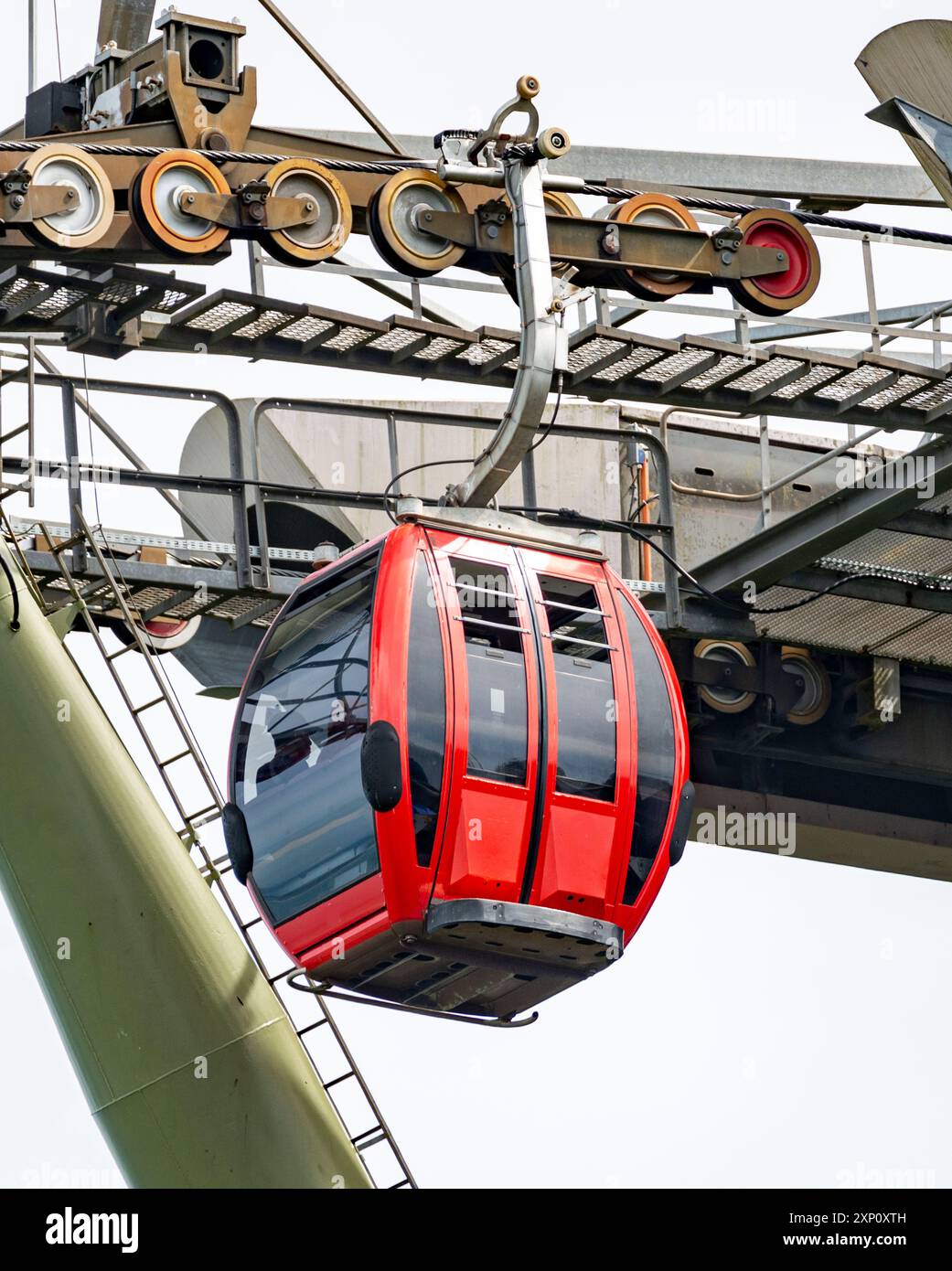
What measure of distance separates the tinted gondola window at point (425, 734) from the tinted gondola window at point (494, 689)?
0.58 ft

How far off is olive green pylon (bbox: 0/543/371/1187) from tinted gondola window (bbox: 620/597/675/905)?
3986 millimetres

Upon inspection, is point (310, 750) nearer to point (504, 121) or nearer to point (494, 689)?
point (494, 689)

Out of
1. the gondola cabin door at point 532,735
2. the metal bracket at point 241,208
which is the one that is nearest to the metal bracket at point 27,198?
the metal bracket at point 241,208

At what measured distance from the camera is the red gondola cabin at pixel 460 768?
54.3 ft

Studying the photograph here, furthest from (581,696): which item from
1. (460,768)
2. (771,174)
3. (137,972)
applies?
(771,174)

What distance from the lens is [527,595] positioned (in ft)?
56.2

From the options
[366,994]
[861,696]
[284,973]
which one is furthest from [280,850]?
[861,696]

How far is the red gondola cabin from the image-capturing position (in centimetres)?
1655

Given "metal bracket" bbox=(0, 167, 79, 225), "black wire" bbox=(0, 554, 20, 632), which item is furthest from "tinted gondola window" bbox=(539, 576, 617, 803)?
"black wire" bbox=(0, 554, 20, 632)

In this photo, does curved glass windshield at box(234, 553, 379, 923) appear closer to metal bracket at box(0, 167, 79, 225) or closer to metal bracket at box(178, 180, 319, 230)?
metal bracket at box(178, 180, 319, 230)

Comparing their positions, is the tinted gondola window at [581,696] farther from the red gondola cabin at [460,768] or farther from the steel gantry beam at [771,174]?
the steel gantry beam at [771,174]

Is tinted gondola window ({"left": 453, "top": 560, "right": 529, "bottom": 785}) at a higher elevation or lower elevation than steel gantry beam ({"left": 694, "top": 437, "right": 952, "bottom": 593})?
higher

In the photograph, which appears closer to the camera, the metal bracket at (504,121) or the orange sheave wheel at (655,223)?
the metal bracket at (504,121)

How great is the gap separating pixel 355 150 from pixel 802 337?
23.1ft
